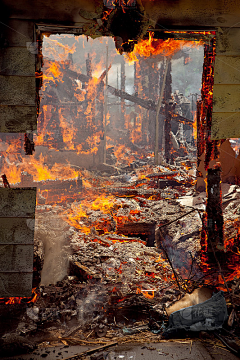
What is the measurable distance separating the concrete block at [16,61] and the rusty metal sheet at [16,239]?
1536 millimetres

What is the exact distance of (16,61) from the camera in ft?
9.79

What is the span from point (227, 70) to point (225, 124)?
719 mm

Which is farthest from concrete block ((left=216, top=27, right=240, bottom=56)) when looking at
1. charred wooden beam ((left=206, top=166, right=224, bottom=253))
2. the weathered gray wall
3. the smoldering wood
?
the smoldering wood

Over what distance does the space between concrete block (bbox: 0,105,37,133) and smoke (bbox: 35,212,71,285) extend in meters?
3.05

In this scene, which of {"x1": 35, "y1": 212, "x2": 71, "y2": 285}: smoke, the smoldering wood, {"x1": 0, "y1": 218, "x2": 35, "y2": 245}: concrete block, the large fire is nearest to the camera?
{"x1": 0, "y1": 218, "x2": 35, "y2": 245}: concrete block

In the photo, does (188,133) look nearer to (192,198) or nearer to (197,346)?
(192,198)

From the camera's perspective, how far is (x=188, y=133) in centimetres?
2642

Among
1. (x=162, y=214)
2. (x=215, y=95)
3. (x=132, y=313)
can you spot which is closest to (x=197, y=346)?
(x=132, y=313)

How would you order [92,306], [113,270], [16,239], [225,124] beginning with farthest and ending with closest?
[113,270] → [92,306] → [225,124] → [16,239]

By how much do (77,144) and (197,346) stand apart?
55.5 ft

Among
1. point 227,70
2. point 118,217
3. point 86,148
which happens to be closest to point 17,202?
point 227,70

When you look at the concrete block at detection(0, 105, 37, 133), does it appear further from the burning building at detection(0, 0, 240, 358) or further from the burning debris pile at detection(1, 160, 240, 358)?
the burning debris pile at detection(1, 160, 240, 358)

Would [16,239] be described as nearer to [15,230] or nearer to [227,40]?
[15,230]

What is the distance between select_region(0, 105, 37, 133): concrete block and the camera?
3.05m
